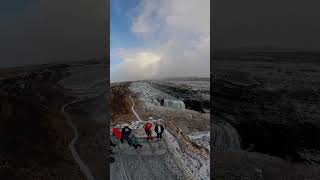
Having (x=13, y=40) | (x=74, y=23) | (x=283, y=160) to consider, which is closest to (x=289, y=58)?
(x=283, y=160)

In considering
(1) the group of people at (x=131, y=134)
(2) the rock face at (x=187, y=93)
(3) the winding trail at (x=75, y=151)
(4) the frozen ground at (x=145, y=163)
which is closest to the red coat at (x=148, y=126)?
(1) the group of people at (x=131, y=134)

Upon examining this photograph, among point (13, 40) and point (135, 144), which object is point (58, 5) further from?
point (135, 144)

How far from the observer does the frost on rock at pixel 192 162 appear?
4.02 m

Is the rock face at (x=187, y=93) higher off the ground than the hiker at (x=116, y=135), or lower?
higher

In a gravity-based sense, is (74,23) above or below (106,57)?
above

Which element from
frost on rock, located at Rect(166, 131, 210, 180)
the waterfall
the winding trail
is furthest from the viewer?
the waterfall

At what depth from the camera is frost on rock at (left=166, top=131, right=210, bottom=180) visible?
13.2ft

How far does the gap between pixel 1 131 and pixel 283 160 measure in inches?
117

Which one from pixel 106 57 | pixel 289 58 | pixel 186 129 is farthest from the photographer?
pixel 186 129

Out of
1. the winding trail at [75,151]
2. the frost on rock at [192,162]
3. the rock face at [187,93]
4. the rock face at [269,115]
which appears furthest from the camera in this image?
the rock face at [187,93]

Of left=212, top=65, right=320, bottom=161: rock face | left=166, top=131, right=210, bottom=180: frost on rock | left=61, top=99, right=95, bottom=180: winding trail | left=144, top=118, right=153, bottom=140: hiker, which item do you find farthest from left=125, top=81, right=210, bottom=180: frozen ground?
left=61, top=99, right=95, bottom=180: winding trail

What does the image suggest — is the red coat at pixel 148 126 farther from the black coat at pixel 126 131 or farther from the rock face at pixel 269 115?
the rock face at pixel 269 115

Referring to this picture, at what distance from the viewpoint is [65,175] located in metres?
3.39

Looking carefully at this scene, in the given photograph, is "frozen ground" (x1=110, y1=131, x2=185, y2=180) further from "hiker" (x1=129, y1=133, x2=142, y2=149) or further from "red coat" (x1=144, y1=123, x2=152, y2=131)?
→ "red coat" (x1=144, y1=123, x2=152, y2=131)
